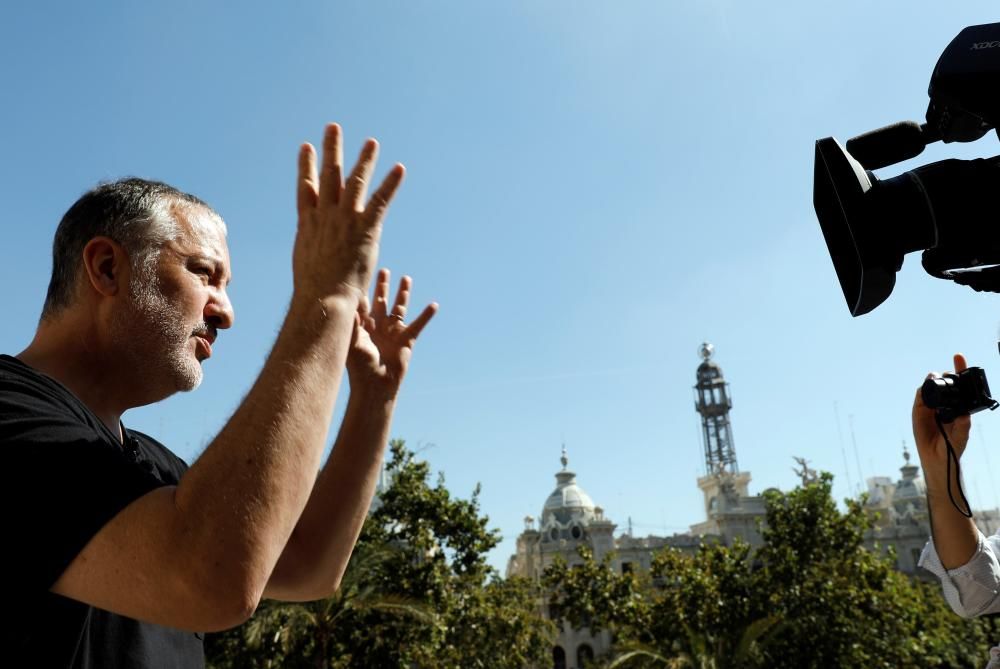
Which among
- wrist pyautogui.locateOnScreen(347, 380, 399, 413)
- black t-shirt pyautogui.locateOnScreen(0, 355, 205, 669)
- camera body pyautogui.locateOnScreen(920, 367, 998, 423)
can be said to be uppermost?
camera body pyautogui.locateOnScreen(920, 367, 998, 423)

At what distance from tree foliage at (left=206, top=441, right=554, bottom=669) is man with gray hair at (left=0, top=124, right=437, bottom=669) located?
1279 centimetres

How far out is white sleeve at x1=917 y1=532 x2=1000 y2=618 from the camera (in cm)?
277

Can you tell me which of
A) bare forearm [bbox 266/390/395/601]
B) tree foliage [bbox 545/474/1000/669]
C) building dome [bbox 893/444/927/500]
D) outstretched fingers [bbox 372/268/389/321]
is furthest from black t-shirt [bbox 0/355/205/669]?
building dome [bbox 893/444/927/500]

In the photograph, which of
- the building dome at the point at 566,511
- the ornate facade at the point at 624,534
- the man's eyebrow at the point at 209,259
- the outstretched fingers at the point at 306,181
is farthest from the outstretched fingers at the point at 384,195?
the building dome at the point at 566,511

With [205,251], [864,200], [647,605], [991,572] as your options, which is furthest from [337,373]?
[647,605]

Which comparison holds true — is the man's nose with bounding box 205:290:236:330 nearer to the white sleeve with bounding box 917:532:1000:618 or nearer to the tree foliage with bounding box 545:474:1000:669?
the white sleeve with bounding box 917:532:1000:618

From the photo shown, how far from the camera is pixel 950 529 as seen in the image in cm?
283

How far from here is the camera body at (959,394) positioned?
275cm

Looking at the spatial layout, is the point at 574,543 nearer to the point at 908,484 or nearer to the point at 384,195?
the point at 908,484

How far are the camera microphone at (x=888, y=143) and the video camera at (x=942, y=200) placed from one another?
0.19ft

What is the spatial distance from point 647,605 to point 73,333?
23.6 meters

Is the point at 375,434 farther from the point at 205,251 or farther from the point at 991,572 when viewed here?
the point at 991,572

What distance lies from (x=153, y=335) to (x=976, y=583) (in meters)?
2.77

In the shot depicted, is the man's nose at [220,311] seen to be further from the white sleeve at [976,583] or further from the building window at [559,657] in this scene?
the building window at [559,657]
